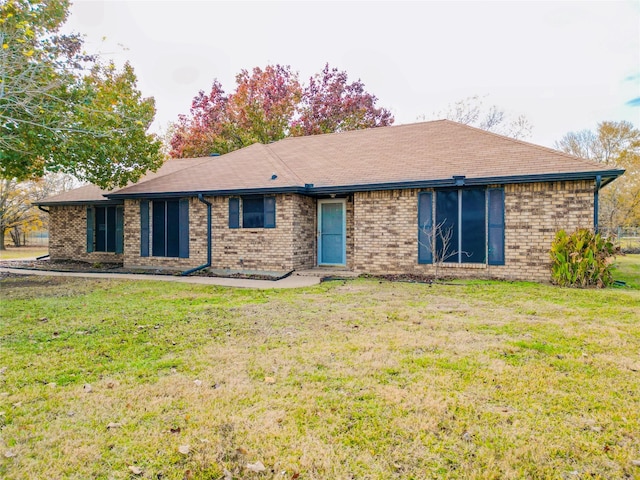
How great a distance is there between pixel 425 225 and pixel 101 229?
41.8 feet

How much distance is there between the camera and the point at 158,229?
13.5 m

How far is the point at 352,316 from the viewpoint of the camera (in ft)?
20.4

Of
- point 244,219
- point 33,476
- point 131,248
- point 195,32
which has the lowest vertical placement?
point 33,476

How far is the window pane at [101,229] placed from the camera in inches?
626

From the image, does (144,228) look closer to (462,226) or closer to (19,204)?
(462,226)

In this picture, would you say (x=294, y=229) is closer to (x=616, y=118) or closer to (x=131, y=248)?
(x=131, y=248)

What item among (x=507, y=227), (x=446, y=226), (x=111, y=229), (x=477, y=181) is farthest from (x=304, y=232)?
(x=111, y=229)

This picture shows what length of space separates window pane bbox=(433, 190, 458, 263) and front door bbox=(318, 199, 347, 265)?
9.69 feet

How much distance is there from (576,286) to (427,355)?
21.1 ft

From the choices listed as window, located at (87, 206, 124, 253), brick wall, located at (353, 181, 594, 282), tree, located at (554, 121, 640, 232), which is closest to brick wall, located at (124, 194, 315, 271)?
brick wall, located at (353, 181, 594, 282)

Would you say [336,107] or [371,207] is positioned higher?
[336,107]

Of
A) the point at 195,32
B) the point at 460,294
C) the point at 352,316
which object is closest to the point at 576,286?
the point at 460,294

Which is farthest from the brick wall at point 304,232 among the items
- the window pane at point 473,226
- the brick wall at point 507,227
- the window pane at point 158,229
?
the window pane at point 158,229

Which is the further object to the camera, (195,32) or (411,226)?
(195,32)
